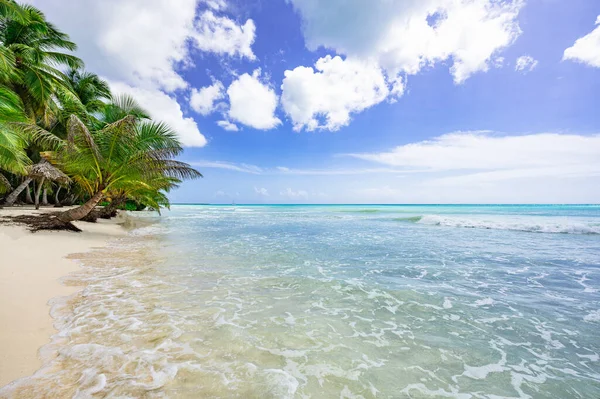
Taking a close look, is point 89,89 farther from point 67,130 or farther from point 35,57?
point 67,130

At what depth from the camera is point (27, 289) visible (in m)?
4.79

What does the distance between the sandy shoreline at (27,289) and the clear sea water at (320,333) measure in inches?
8.8

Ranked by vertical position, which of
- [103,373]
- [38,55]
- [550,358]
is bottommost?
[550,358]

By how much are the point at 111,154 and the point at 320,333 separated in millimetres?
12778

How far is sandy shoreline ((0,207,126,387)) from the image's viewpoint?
9.29ft

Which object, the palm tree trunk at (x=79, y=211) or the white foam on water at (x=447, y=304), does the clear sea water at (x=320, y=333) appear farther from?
the palm tree trunk at (x=79, y=211)

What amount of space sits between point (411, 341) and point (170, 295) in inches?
173

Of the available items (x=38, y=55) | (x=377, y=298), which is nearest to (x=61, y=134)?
(x=38, y=55)

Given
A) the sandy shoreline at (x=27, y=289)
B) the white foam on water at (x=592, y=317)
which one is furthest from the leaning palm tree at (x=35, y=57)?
the white foam on water at (x=592, y=317)

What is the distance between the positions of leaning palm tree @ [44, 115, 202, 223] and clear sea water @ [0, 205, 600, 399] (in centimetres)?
635

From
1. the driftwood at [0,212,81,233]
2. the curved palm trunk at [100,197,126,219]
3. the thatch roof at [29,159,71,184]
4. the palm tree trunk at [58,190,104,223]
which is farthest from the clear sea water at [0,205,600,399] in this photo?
the thatch roof at [29,159,71,184]

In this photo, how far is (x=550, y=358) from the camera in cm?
336

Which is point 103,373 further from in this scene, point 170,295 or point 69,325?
point 170,295

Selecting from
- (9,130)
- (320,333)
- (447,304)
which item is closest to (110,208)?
(9,130)
